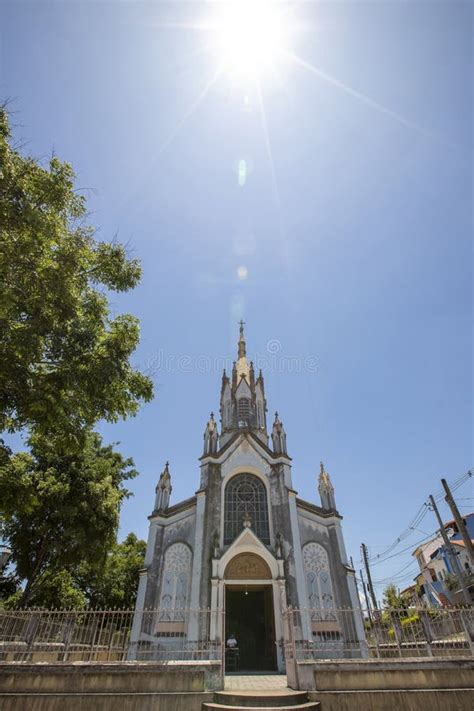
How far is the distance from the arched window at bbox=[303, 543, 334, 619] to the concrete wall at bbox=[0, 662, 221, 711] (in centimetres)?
1072

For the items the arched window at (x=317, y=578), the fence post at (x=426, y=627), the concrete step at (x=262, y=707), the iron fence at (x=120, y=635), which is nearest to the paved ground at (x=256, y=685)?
the iron fence at (x=120, y=635)

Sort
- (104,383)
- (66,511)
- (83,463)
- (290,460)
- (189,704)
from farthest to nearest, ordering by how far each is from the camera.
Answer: (290,460)
(83,463)
(66,511)
(104,383)
(189,704)

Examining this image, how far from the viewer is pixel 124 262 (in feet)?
30.7

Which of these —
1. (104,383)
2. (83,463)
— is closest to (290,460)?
(83,463)

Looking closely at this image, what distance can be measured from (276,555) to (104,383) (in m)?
12.9

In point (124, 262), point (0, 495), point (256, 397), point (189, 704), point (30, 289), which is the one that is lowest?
point (189, 704)

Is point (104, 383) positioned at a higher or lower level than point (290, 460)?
lower

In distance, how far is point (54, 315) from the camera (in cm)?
779

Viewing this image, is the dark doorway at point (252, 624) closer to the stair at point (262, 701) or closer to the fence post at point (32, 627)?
the stair at point (262, 701)

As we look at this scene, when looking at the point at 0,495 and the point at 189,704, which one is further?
the point at 0,495

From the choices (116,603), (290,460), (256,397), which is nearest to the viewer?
(290,460)

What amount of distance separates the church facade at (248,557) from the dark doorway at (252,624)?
4 cm

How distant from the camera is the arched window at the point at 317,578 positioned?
1617 cm

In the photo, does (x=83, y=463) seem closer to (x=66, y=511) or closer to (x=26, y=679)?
(x=66, y=511)
